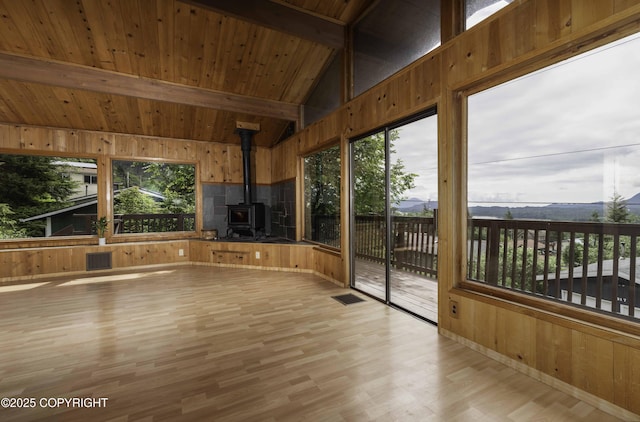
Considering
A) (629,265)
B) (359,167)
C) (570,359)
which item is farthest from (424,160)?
(570,359)

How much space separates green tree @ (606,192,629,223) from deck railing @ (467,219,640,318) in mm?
38

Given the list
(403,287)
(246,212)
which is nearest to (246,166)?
(246,212)

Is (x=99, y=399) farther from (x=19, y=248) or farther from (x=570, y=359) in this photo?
(x=19, y=248)

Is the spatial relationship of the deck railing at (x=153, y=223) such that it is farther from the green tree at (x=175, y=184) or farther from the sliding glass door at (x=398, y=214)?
the sliding glass door at (x=398, y=214)

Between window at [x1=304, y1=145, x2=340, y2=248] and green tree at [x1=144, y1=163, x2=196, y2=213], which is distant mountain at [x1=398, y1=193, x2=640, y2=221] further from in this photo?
green tree at [x1=144, y1=163, x2=196, y2=213]

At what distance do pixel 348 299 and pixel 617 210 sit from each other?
2575 mm

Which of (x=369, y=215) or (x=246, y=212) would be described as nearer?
(x=369, y=215)

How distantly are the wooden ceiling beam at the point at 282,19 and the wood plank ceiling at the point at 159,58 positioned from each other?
0.04ft

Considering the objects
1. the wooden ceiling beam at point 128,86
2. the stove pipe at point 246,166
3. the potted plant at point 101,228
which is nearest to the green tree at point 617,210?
the wooden ceiling beam at point 128,86

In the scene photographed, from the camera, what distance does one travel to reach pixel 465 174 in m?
2.48

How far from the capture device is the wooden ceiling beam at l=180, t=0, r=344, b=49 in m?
3.48

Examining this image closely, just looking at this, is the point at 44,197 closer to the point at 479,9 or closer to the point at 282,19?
the point at 282,19

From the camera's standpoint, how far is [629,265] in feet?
5.76

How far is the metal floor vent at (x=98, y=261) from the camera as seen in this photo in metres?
5.11
